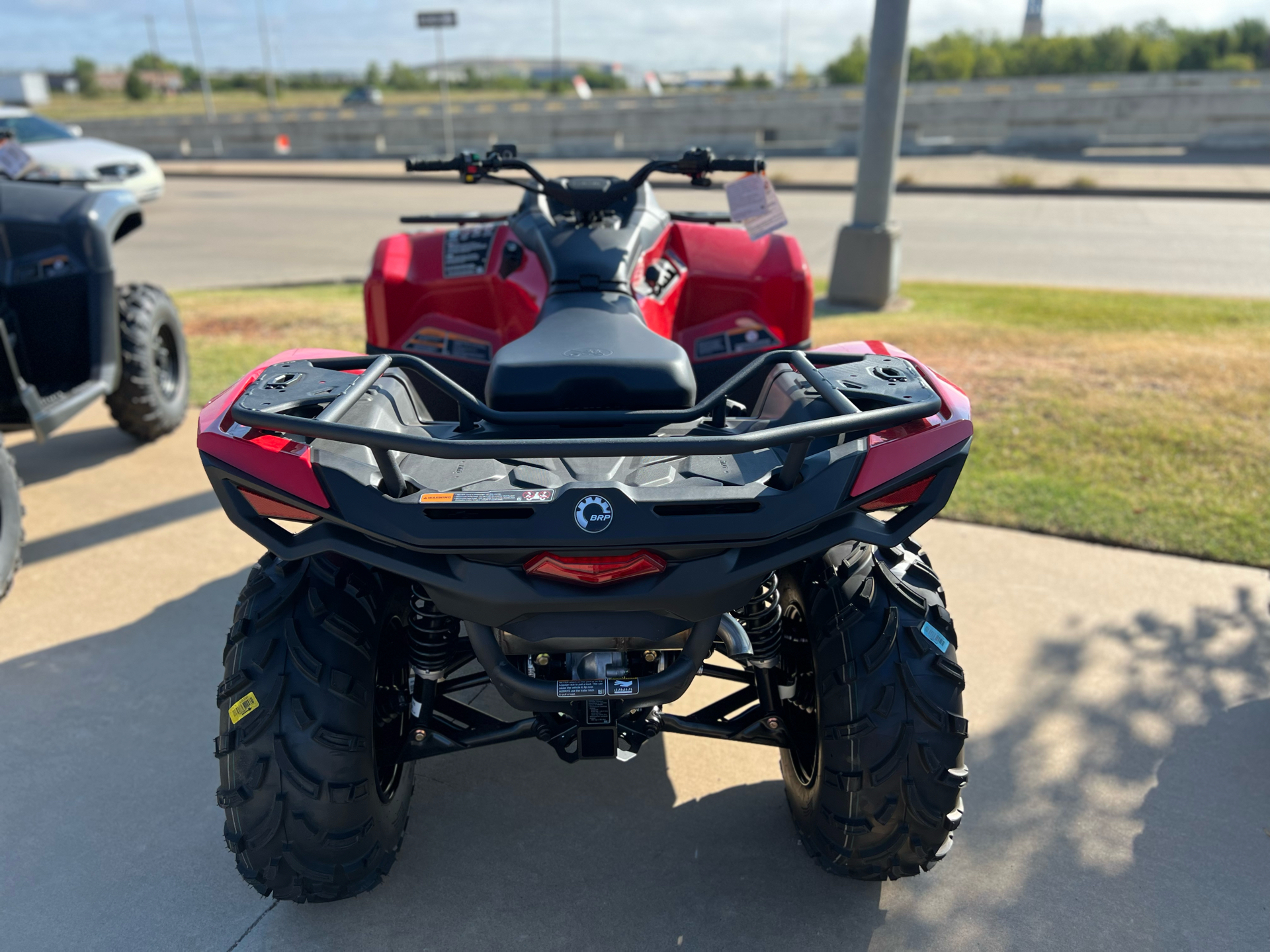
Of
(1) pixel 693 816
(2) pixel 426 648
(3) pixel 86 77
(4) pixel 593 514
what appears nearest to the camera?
(4) pixel 593 514

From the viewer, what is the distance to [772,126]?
27906 mm

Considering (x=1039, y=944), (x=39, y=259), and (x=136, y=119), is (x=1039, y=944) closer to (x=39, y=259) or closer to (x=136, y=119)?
(x=39, y=259)

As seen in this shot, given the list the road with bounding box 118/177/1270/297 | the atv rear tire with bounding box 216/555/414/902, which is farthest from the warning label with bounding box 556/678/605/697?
the road with bounding box 118/177/1270/297

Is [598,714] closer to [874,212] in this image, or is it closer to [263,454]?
[263,454]

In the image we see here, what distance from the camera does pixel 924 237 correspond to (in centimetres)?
1287

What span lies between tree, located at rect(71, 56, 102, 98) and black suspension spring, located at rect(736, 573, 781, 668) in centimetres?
9277

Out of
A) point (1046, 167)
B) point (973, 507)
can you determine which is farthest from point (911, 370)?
point (1046, 167)

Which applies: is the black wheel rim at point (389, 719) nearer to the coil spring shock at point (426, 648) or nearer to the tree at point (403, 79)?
the coil spring shock at point (426, 648)

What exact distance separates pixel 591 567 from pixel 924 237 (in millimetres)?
12248

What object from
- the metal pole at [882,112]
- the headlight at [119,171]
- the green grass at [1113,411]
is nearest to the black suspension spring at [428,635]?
the green grass at [1113,411]

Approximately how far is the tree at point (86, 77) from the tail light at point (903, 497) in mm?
92979

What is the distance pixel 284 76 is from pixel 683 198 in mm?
97744

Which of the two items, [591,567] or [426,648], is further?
[426,648]

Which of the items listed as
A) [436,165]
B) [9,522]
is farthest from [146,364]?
[436,165]
